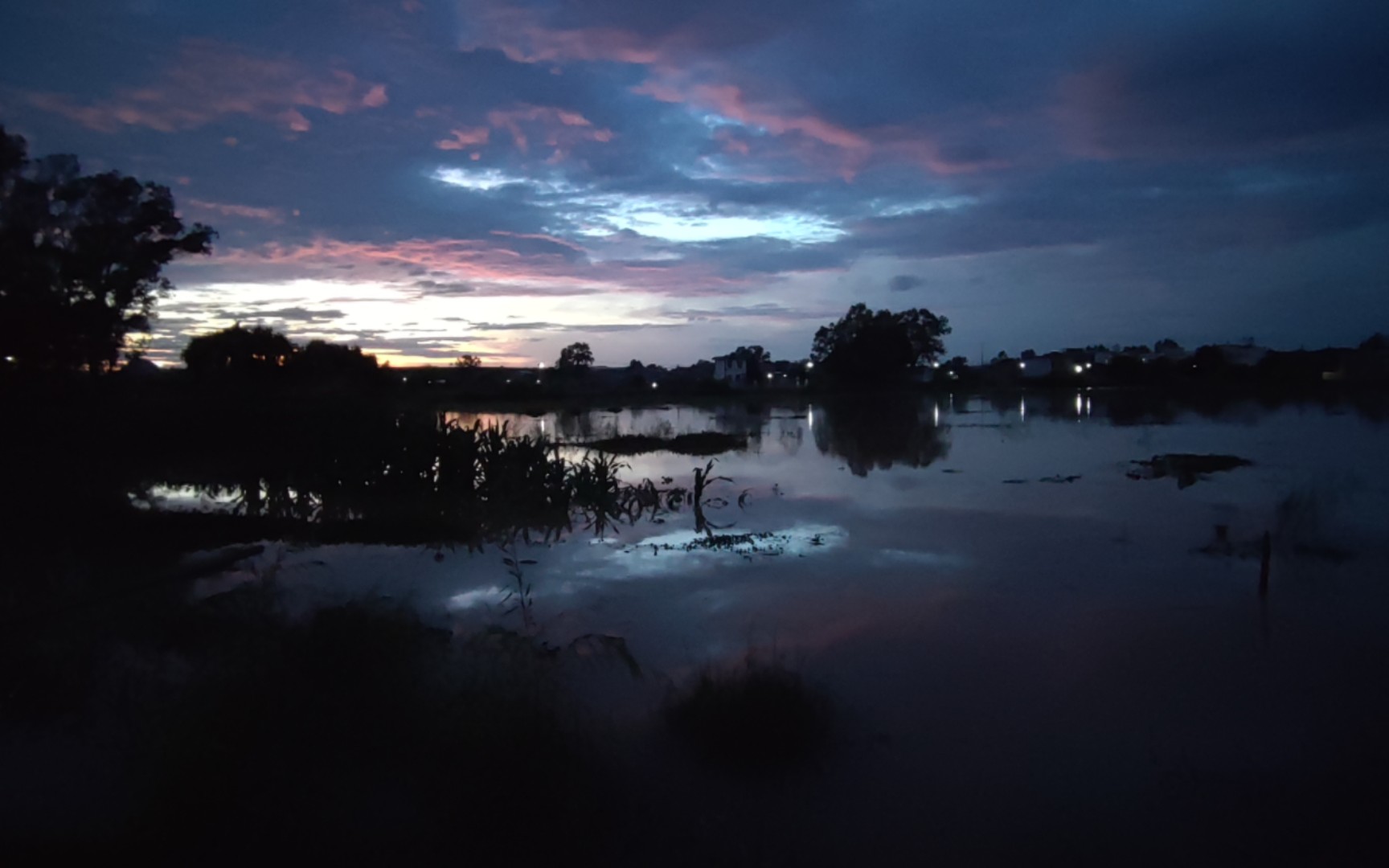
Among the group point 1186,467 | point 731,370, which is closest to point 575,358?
point 731,370

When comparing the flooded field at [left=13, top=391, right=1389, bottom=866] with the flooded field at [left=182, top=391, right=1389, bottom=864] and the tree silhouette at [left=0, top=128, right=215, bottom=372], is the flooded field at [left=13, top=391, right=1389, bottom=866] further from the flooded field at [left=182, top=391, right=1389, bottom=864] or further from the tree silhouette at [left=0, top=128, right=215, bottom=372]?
Result: the tree silhouette at [left=0, top=128, right=215, bottom=372]

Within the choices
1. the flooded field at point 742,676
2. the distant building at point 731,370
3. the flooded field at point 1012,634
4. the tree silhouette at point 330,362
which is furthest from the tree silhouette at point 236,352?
the distant building at point 731,370

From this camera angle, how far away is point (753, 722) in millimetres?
6086

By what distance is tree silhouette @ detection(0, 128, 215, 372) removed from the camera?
2625 cm

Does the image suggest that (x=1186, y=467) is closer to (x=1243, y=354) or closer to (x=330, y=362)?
(x=330, y=362)

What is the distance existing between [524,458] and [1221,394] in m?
54.1

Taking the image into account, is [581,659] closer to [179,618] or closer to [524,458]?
[179,618]

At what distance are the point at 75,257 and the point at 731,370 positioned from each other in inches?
3029

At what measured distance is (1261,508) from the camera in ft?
48.7

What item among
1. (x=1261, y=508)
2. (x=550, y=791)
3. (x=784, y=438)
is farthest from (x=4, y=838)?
(x=784, y=438)

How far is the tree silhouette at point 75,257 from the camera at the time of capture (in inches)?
1033

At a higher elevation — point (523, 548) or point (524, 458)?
point (524, 458)

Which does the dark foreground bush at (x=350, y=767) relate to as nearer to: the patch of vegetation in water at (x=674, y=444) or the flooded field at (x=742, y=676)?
the flooded field at (x=742, y=676)

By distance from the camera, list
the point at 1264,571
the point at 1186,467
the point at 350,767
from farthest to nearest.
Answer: the point at 1186,467
the point at 1264,571
the point at 350,767
